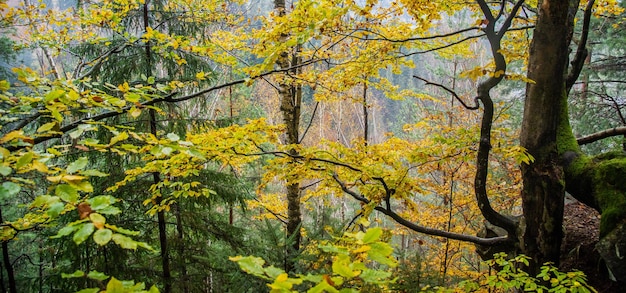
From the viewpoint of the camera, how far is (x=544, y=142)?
364 centimetres

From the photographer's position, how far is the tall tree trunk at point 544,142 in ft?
11.4

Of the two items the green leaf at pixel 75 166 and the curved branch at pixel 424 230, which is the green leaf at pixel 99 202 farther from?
the curved branch at pixel 424 230

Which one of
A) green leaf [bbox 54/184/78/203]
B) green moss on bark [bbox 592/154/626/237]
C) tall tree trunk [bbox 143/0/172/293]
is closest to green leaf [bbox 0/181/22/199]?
green leaf [bbox 54/184/78/203]

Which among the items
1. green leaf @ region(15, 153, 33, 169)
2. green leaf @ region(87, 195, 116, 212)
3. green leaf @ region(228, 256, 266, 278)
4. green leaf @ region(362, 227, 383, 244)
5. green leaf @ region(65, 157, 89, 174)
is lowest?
green leaf @ region(228, 256, 266, 278)

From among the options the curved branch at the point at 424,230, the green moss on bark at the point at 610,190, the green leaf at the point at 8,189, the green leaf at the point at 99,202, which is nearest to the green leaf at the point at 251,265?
the green leaf at the point at 99,202

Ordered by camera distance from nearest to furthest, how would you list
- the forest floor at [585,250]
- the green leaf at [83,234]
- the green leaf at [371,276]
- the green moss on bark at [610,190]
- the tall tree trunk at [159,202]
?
1. the green leaf at [83,234]
2. the green leaf at [371,276]
3. the green moss on bark at [610,190]
4. the forest floor at [585,250]
5. the tall tree trunk at [159,202]

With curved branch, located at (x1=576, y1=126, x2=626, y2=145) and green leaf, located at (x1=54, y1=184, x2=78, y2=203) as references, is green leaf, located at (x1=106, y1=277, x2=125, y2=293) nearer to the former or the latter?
green leaf, located at (x1=54, y1=184, x2=78, y2=203)

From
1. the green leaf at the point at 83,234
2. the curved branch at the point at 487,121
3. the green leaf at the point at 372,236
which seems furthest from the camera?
the curved branch at the point at 487,121

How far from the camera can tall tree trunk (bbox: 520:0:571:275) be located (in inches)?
137

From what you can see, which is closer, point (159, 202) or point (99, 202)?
point (99, 202)

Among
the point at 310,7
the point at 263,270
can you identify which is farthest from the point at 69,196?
the point at 310,7

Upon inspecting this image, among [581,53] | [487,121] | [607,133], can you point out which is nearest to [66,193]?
[487,121]

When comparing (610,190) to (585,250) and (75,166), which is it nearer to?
(585,250)

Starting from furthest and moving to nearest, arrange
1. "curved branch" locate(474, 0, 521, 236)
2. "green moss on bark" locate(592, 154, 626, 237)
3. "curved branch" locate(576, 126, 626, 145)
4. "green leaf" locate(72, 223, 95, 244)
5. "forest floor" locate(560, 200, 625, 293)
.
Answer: "curved branch" locate(576, 126, 626, 145), "forest floor" locate(560, 200, 625, 293), "green moss on bark" locate(592, 154, 626, 237), "curved branch" locate(474, 0, 521, 236), "green leaf" locate(72, 223, 95, 244)
